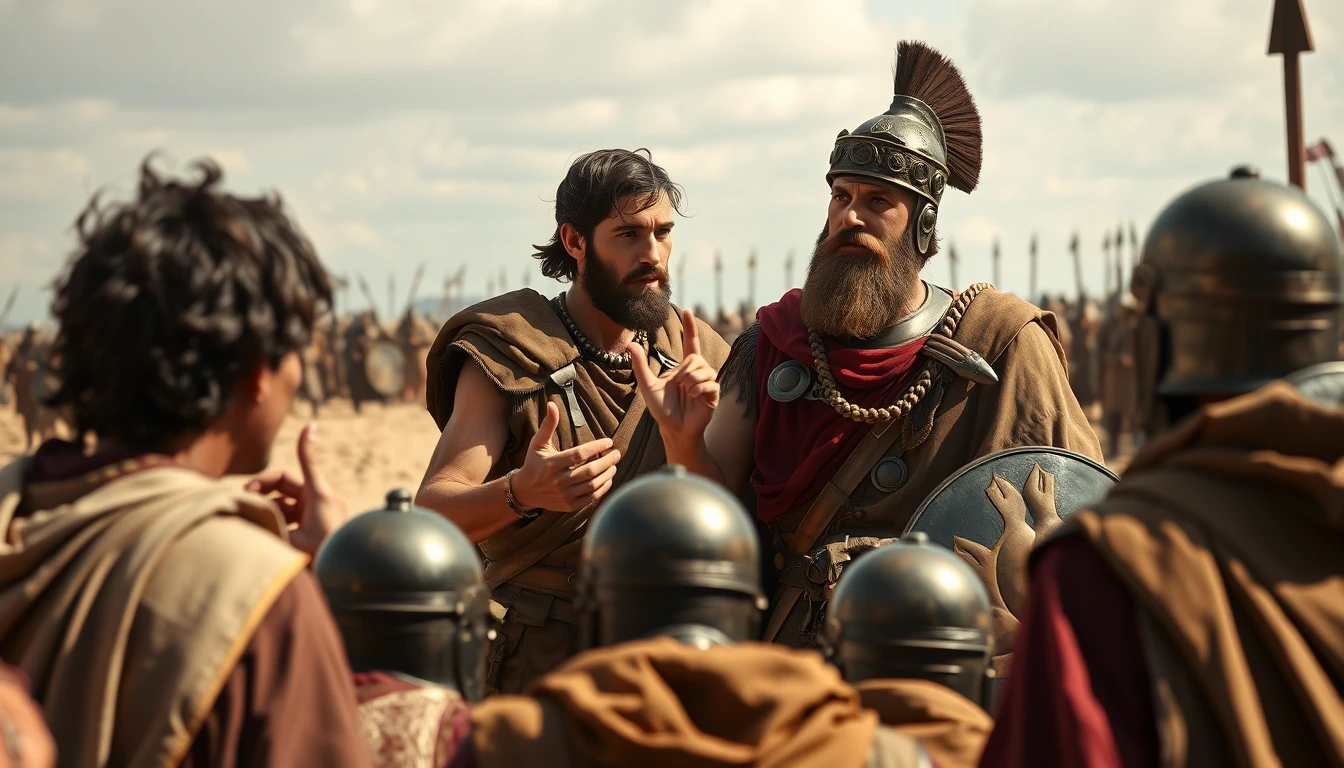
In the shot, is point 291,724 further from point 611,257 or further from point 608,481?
point 611,257

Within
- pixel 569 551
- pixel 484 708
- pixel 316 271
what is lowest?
pixel 569 551

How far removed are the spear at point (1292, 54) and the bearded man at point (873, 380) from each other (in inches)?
94.2

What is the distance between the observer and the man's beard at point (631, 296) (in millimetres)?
5477

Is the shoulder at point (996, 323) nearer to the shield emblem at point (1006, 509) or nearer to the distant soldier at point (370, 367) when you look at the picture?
the shield emblem at point (1006, 509)

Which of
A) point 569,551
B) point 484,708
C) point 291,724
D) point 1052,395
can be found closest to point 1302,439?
point 484,708

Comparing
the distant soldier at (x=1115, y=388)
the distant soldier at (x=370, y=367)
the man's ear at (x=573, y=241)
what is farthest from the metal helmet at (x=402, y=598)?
the distant soldier at (x=370, y=367)

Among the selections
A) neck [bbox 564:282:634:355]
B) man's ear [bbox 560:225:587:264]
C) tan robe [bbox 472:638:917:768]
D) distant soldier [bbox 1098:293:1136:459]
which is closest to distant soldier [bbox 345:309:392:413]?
distant soldier [bbox 1098:293:1136:459]

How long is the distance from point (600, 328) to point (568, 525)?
0.68 meters

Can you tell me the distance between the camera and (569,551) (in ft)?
17.5

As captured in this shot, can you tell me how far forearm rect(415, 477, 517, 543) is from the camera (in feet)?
16.6

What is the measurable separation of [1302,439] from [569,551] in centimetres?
325

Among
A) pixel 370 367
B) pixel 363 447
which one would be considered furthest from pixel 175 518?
pixel 370 367

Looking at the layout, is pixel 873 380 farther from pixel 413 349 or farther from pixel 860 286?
pixel 413 349

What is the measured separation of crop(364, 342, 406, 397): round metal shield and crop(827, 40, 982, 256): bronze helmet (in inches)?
1189
